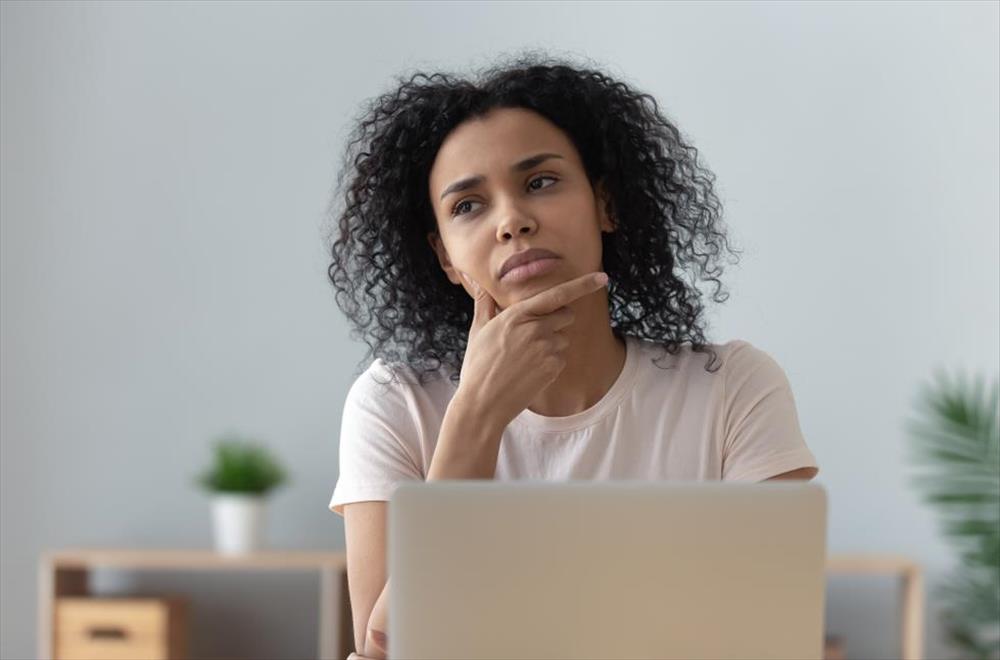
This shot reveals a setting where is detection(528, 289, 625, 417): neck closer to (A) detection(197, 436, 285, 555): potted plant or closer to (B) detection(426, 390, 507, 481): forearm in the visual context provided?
(B) detection(426, 390, 507, 481): forearm

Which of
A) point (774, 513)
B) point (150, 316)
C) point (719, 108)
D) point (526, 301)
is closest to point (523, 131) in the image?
point (526, 301)

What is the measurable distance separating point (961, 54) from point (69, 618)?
290 cm

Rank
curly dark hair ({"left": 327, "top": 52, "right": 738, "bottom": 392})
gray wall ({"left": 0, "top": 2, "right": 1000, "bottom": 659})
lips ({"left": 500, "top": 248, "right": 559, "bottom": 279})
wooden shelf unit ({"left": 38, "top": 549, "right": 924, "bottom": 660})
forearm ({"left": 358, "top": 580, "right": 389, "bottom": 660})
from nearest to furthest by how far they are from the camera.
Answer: forearm ({"left": 358, "top": 580, "right": 389, "bottom": 660})
lips ({"left": 500, "top": 248, "right": 559, "bottom": 279})
curly dark hair ({"left": 327, "top": 52, "right": 738, "bottom": 392})
wooden shelf unit ({"left": 38, "top": 549, "right": 924, "bottom": 660})
gray wall ({"left": 0, "top": 2, "right": 1000, "bottom": 659})

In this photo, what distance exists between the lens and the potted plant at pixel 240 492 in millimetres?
3719

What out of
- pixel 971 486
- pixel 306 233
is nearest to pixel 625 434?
pixel 971 486

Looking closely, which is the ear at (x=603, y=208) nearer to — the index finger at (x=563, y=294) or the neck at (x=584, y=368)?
the neck at (x=584, y=368)

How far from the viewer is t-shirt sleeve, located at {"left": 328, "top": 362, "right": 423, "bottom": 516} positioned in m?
1.70

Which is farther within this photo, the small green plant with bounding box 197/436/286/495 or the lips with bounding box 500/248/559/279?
the small green plant with bounding box 197/436/286/495

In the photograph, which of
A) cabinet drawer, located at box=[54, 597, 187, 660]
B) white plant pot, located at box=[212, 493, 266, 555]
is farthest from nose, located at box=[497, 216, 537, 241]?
cabinet drawer, located at box=[54, 597, 187, 660]

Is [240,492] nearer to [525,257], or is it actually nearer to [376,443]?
[376,443]

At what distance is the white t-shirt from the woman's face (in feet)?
0.57

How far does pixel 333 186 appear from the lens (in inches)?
156

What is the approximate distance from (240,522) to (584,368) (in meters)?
2.15

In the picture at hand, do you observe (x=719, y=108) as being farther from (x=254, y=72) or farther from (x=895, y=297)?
(x=254, y=72)
